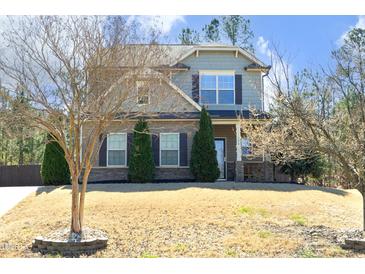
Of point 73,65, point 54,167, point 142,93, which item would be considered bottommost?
point 54,167

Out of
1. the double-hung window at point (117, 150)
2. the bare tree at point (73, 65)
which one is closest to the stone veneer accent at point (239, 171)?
the double-hung window at point (117, 150)

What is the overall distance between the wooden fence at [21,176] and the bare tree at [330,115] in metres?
15.0

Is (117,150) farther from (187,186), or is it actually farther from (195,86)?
(195,86)

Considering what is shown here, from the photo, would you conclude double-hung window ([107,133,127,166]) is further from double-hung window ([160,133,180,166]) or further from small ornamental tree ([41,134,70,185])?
small ornamental tree ([41,134,70,185])

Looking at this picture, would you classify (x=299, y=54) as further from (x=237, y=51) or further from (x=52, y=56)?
(x=237, y=51)

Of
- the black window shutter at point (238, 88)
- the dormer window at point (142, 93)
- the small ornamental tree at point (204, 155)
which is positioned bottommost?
the small ornamental tree at point (204, 155)

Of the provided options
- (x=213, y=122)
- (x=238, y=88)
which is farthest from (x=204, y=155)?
(x=238, y=88)

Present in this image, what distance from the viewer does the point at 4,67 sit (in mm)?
8828

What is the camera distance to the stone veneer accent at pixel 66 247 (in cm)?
868

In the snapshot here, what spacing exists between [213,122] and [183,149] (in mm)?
1844

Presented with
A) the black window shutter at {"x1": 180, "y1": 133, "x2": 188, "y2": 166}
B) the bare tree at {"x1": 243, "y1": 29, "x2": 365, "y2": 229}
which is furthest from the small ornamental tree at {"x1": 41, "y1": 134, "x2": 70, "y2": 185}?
the bare tree at {"x1": 243, "y1": 29, "x2": 365, "y2": 229}

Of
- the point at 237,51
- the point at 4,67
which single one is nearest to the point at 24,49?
the point at 4,67

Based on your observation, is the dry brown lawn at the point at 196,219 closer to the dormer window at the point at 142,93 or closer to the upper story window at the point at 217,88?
the dormer window at the point at 142,93

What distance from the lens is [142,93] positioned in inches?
371
